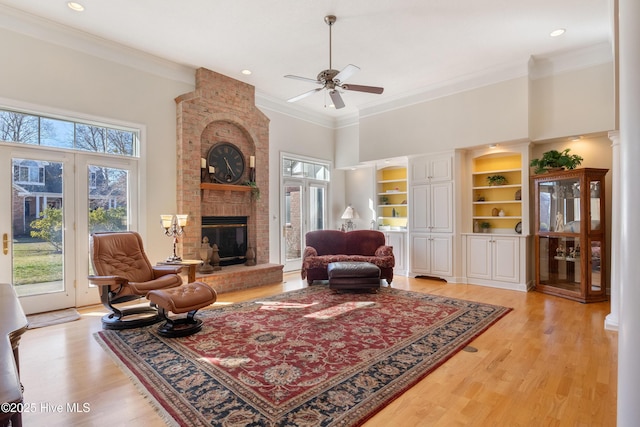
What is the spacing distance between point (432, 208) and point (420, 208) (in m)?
0.24

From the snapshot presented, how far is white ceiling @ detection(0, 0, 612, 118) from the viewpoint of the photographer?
3.74m

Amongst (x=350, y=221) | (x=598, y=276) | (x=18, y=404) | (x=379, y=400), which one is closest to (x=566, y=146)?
(x=598, y=276)

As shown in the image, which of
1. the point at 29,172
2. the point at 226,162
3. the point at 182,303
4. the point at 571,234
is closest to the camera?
the point at 182,303

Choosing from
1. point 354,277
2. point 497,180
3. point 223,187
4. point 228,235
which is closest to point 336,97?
point 354,277

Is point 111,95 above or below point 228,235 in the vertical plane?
above

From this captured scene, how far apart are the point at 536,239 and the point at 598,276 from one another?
90 centimetres

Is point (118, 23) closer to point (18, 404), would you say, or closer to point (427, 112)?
point (18, 404)

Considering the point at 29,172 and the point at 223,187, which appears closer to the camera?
the point at 29,172

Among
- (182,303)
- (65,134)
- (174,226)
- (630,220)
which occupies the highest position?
(65,134)

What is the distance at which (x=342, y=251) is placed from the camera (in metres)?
6.19

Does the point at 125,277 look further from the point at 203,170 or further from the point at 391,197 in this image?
the point at 391,197

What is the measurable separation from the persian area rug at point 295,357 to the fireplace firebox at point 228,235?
1.72m

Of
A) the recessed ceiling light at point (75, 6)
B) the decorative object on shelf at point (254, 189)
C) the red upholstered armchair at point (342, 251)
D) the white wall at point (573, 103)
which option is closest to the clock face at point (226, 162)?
the decorative object on shelf at point (254, 189)

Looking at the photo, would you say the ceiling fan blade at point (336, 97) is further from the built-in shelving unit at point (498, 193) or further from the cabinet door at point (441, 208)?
the built-in shelving unit at point (498, 193)
